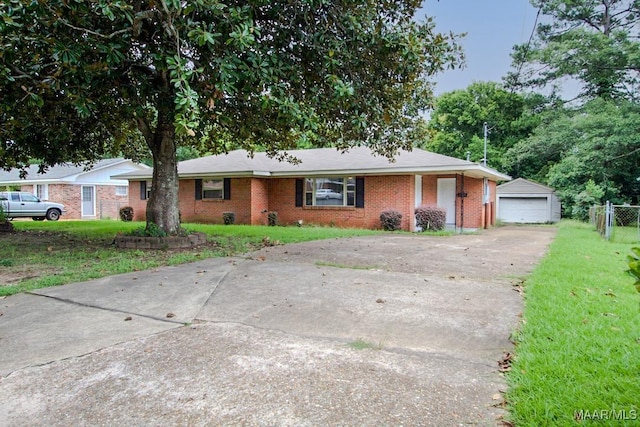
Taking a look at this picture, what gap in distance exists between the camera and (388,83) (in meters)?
8.30

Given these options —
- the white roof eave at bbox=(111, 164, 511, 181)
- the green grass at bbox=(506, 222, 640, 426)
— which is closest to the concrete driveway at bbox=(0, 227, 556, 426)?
the green grass at bbox=(506, 222, 640, 426)

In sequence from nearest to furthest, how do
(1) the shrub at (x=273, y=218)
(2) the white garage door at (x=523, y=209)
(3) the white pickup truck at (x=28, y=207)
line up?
(1) the shrub at (x=273, y=218) < (3) the white pickup truck at (x=28, y=207) < (2) the white garage door at (x=523, y=209)

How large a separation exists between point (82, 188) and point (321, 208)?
1809cm

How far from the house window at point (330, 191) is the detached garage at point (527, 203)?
1287 cm

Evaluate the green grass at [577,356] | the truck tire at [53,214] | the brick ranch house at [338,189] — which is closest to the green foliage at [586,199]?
the brick ranch house at [338,189]

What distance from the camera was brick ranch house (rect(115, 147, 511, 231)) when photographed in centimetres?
1612

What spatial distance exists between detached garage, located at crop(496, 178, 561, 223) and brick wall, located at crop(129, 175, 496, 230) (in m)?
8.93

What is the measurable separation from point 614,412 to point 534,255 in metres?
7.27

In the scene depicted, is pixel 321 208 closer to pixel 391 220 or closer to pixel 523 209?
pixel 391 220

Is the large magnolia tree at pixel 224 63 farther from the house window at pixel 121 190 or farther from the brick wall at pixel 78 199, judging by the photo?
the house window at pixel 121 190

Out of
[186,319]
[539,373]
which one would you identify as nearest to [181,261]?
[186,319]

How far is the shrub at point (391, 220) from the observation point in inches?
618

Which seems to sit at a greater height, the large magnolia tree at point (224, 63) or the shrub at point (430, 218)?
the large magnolia tree at point (224, 63)

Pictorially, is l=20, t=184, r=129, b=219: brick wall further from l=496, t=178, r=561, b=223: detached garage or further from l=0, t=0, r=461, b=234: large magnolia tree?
l=496, t=178, r=561, b=223: detached garage
